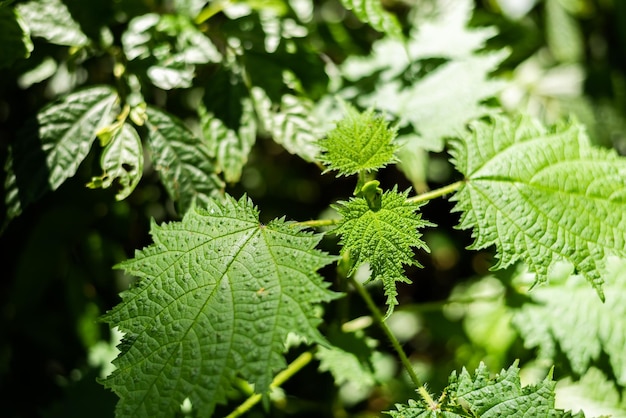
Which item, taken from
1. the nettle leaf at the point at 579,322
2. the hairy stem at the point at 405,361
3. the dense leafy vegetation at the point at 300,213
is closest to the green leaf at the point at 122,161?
the dense leafy vegetation at the point at 300,213

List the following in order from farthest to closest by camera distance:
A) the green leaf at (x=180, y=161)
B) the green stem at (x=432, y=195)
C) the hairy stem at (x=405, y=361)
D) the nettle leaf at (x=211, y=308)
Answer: the green leaf at (x=180, y=161) < the green stem at (x=432, y=195) < the hairy stem at (x=405, y=361) < the nettle leaf at (x=211, y=308)

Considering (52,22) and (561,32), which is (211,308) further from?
(561,32)

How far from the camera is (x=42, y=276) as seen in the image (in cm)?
185

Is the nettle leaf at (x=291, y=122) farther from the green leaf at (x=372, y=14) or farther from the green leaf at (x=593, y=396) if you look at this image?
the green leaf at (x=593, y=396)

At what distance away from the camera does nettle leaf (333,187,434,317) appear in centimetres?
117

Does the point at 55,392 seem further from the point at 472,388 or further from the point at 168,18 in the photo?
the point at 472,388

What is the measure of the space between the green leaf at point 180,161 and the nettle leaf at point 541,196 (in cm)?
67

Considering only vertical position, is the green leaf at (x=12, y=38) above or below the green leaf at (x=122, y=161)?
above

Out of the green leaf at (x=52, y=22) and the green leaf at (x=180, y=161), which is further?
the green leaf at (x=52, y=22)

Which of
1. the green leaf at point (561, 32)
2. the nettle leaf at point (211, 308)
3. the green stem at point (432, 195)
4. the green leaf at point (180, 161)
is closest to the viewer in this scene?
the nettle leaf at point (211, 308)

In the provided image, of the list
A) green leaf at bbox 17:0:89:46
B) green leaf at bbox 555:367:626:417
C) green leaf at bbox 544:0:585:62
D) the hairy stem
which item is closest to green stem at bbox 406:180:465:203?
the hairy stem

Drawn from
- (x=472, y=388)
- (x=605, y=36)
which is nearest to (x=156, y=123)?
(x=472, y=388)

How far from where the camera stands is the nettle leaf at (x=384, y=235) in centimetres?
117

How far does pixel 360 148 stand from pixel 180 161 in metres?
0.51
